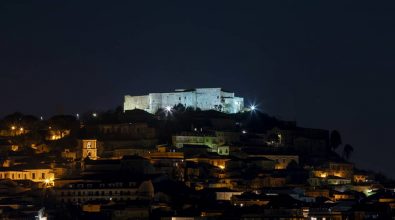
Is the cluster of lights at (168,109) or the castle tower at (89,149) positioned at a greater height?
the cluster of lights at (168,109)

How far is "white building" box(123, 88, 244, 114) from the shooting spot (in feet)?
340

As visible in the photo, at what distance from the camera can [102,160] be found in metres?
83.8

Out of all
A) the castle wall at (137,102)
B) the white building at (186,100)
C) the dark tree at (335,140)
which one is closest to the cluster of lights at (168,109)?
the white building at (186,100)

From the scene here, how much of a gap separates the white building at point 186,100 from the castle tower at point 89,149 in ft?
49.4

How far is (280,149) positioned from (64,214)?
28216mm

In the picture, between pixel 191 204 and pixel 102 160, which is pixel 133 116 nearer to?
pixel 102 160

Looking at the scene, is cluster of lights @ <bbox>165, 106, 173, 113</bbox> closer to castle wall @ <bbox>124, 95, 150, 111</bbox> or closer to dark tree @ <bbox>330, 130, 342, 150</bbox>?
castle wall @ <bbox>124, 95, 150, 111</bbox>

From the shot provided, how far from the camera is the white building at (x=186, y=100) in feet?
340

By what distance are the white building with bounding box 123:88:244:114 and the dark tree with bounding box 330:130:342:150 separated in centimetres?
788

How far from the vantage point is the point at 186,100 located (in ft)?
342

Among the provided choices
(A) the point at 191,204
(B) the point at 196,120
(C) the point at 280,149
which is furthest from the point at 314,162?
(A) the point at 191,204

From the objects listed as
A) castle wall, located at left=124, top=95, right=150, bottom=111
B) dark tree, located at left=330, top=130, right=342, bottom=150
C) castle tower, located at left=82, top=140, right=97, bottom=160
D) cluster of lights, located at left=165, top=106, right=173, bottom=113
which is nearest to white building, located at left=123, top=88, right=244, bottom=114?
castle wall, located at left=124, top=95, right=150, bottom=111

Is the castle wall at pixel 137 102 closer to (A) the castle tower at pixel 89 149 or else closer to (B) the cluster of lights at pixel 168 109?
(B) the cluster of lights at pixel 168 109

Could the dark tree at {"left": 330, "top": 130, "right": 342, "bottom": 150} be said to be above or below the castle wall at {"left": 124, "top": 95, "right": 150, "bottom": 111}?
below
